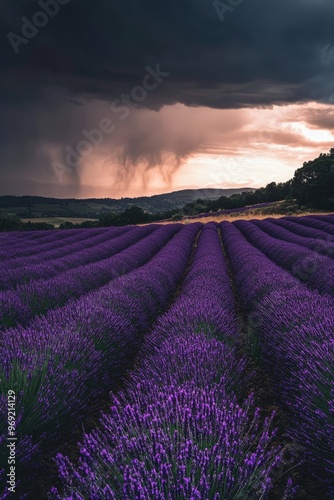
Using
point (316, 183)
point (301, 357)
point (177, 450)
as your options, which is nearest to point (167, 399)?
point (177, 450)

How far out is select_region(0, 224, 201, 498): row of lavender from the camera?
2471 mm

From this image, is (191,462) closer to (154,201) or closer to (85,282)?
(85,282)

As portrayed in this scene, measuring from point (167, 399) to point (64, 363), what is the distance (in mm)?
1154

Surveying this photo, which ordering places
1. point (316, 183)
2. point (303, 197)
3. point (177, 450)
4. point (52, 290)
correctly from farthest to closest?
point (303, 197) < point (316, 183) < point (52, 290) < point (177, 450)

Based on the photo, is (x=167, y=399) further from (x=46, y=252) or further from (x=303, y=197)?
(x=303, y=197)

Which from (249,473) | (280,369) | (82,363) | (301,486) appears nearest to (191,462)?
(249,473)

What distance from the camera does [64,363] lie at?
9.69 feet

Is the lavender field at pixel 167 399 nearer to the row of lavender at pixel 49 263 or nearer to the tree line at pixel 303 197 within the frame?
the row of lavender at pixel 49 263

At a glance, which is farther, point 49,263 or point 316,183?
point 316,183

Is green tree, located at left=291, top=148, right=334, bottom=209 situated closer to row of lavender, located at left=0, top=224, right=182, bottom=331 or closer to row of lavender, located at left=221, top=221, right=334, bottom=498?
row of lavender, located at left=0, top=224, right=182, bottom=331

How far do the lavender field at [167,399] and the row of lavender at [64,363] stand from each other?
13mm

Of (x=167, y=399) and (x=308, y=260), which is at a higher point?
(x=167, y=399)

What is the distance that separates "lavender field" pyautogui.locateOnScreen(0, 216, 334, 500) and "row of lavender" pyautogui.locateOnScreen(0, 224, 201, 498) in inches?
0.5

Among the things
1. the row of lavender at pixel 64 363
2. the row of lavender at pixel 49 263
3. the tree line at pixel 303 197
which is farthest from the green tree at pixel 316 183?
the row of lavender at pixel 64 363
